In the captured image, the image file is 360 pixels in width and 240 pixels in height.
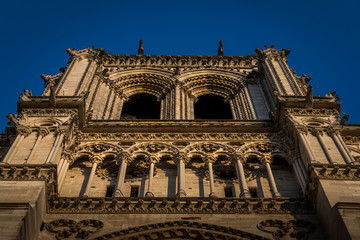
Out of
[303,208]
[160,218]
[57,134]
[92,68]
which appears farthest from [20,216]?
[92,68]

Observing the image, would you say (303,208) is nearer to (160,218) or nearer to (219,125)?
(160,218)

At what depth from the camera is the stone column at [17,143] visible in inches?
662

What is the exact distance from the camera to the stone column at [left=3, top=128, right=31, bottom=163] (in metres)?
16.8

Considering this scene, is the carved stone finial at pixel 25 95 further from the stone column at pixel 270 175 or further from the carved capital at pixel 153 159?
the stone column at pixel 270 175

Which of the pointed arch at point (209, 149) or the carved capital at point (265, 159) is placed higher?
the pointed arch at point (209, 149)

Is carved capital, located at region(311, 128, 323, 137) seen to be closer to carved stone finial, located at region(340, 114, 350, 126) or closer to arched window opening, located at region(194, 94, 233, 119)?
carved stone finial, located at region(340, 114, 350, 126)

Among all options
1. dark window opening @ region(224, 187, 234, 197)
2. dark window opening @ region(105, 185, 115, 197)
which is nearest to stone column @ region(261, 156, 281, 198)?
dark window opening @ region(224, 187, 234, 197)

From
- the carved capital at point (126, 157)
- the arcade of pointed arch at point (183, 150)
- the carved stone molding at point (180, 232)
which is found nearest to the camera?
the carved stone molding at point (180, 232)

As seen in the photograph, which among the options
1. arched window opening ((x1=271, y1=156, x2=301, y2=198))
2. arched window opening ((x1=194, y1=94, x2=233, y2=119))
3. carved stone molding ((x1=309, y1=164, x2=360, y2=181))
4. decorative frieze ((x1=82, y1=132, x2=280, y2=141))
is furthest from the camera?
arched window opening ((x1=194, y1=94, x2=233, y2=119))

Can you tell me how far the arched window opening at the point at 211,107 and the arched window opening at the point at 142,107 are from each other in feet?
7.50

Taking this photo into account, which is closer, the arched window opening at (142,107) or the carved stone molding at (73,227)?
the carved stone molding at (73,227)

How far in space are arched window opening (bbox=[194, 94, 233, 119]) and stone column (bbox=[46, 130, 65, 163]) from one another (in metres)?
12.1

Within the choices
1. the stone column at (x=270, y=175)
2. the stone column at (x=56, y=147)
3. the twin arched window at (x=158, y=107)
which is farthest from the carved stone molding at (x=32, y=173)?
the twin arched window at (x=158, y=107)

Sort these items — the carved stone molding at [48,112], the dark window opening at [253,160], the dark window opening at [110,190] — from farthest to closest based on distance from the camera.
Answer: the carved stone molding at [48,112] → the dark window opening at [253,160] → the dark window opening at [110,190]
